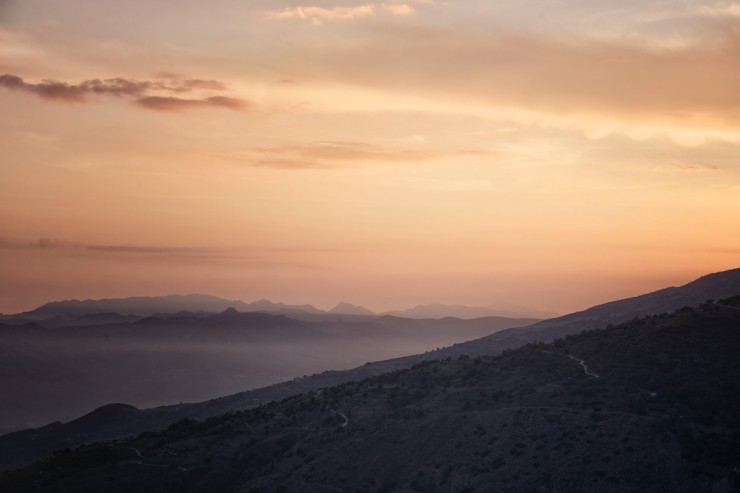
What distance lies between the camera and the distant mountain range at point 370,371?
12975cm

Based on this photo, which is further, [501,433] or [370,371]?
[370,371]

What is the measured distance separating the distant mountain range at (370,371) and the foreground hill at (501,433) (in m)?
43.0

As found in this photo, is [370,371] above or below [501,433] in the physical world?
above

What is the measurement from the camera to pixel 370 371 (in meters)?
136

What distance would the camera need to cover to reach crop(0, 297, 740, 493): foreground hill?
56.9 m

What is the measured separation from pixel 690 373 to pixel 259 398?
8192cm

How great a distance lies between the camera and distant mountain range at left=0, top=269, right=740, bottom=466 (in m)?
130

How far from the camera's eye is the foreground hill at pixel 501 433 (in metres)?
56.9

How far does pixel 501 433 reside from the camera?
6450 centimetres

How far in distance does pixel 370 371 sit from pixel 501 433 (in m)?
72.8

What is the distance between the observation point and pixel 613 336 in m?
82.1

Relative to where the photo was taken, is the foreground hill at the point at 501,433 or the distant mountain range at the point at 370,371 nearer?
the foreground hill at the point at 501,433

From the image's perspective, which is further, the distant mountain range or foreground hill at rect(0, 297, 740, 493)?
the distant mountain range

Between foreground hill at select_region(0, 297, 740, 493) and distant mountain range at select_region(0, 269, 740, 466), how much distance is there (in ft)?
141
